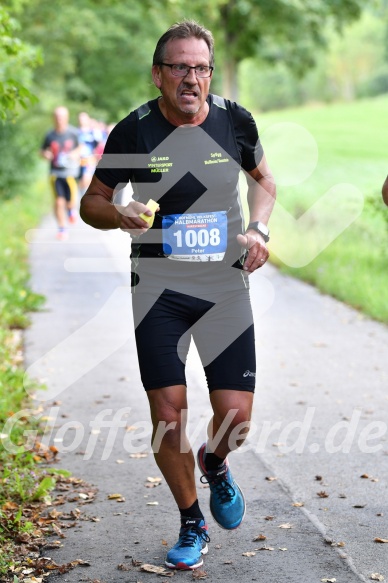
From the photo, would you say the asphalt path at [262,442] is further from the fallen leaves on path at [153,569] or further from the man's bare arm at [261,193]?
the man's bare arm at [261,193]

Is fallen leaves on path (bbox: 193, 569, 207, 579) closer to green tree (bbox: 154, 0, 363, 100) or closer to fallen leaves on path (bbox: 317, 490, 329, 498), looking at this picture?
fallen leaves on path (bbox: 317, 490, 329, 498)

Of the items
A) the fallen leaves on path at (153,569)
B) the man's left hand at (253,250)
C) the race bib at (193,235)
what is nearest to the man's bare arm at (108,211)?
the race bib at (193,235)

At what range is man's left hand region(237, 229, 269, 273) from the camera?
15.2 feet

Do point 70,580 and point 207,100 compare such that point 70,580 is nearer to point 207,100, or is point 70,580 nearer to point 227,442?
point 227,442

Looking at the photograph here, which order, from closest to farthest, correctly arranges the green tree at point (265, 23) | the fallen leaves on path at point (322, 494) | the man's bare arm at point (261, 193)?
1. the man's bare arm at point (261, 193)
2. the fallen leaves on path at point (322, 494)
3. the green tree at point (265, 23)

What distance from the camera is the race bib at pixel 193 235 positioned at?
4.66 metres

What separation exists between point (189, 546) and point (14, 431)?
237cm

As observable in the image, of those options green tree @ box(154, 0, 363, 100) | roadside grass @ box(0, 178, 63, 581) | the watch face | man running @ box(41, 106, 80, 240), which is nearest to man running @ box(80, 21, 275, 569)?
the watch face

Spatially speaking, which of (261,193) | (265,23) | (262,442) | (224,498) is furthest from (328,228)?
(265,23)

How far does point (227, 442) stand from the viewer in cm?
489

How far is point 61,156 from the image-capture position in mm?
17609

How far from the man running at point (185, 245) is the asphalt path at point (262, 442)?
0.39 meters

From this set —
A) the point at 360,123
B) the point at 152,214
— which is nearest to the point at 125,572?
the point at 152,214

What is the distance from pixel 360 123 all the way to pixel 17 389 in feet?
180
